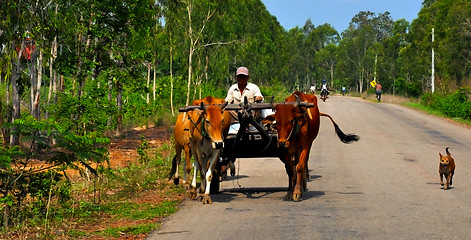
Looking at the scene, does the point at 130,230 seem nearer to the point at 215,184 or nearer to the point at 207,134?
the point at 207,134

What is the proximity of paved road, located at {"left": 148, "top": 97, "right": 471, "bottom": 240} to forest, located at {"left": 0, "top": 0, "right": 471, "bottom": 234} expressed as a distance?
92.4 inches

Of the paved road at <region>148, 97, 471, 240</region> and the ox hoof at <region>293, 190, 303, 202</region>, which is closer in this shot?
Answer: the paved road at <region>148, 97, 471, 240</region>

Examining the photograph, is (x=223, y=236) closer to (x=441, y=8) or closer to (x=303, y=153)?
(x=303, y=153)

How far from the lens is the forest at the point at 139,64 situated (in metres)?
10.8

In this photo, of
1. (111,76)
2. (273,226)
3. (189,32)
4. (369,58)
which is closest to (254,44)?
(189,32)

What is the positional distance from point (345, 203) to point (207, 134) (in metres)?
2.53

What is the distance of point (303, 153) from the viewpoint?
1180 cm

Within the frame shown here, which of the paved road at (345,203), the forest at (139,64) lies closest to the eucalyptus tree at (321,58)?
the forest at (139,64)

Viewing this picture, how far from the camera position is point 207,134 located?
11555mm

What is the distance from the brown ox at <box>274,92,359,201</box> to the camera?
37.2 ft

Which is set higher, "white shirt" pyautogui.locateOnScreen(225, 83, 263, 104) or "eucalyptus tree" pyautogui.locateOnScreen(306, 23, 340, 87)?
"eucalyptus tree" pyautogui.locateOnScreen(306, 23, 340, 87)

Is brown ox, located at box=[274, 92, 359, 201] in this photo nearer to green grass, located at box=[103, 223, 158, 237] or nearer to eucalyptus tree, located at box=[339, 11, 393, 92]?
green grass, located at box=[103, 223, 158, 237]

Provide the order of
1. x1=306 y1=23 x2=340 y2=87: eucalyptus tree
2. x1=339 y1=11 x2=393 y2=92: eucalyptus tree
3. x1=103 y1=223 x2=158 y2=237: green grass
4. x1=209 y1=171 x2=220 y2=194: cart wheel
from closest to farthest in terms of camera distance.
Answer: x1=103 y1=223 x2=158 y2=237: green grass, x1=209 y1=171 x2=220 y2=194: cart wheel, x1=339 y1=11 x2=393 y2=92: eucalyptus tree, x1=306 y1=23 x2=340 y2=87: eucalyptus tree

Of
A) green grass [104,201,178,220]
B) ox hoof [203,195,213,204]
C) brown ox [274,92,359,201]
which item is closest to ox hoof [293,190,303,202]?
brown ox [274,92,359,201]
